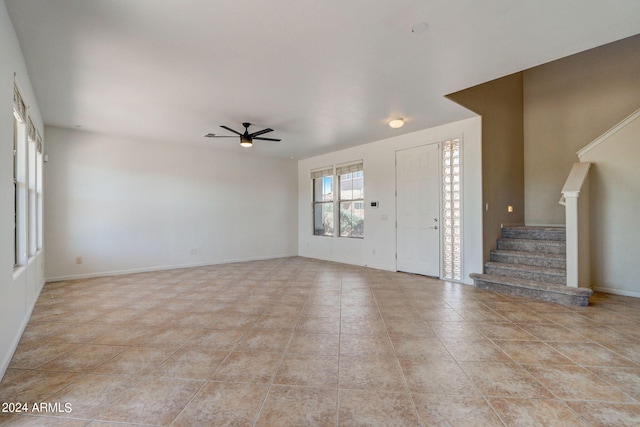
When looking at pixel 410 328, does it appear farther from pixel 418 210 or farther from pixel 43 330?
pixel 43 330

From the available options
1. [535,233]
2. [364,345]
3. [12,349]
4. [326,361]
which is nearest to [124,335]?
[12,349]

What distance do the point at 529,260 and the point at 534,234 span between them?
0.60m

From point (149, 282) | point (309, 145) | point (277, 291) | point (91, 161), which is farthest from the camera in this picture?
point (309, 145)

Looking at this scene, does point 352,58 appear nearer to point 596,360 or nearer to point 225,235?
point 596,360

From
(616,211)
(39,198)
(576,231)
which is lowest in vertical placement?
(576,231)

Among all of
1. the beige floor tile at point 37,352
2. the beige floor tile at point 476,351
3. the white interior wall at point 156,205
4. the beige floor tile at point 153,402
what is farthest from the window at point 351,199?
the beige floor tile at point 37,352

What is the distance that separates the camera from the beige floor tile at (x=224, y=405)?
1.61 m

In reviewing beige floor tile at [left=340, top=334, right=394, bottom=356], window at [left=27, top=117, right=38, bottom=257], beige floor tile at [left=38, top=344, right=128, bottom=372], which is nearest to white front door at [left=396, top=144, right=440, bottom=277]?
beige floor tile at [left=340, top=334, right=394, bottom=356]

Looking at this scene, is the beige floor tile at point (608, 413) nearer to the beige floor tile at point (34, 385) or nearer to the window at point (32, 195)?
the beige floor tile at point (34, 385)

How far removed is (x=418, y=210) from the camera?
Result: 17.8 ft

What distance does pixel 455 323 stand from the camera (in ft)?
9.93

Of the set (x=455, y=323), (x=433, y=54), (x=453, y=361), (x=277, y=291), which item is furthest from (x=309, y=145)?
(x=453, y=361)

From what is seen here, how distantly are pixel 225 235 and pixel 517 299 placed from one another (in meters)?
5.61

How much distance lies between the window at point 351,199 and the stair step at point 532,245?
8.95 feet
